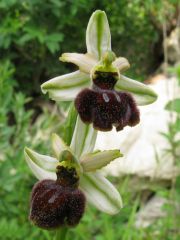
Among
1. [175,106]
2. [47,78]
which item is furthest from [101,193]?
[47,78]

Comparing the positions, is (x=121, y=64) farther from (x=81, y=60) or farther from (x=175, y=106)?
(x=175, y=106)

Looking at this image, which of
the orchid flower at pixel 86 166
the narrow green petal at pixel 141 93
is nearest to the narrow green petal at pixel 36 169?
the orchid flower at pixel 86 166

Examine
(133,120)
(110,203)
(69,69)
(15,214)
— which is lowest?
A: (69,69)

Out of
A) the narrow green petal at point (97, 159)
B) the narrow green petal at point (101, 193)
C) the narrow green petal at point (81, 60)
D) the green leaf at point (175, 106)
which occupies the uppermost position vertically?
Answer: the narrow green petal at point (81, 60)

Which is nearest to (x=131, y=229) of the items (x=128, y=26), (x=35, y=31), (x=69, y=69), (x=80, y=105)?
(x=80, y=105)

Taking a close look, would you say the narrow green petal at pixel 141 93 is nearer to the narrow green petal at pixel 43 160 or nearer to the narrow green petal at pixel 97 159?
the narrow green petal at pixel 97 159

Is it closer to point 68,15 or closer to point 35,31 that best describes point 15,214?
point 35,31
